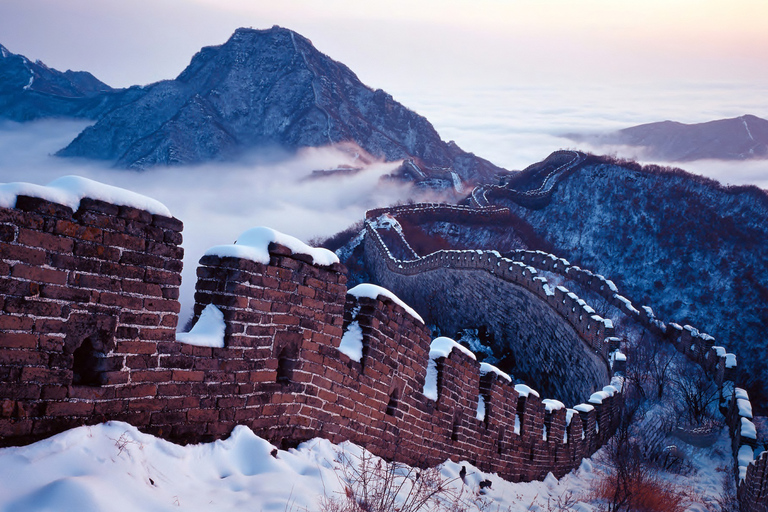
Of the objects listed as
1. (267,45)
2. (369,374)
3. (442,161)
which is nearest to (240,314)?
(369,374)

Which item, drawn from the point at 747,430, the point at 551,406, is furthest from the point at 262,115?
the point at 551,406

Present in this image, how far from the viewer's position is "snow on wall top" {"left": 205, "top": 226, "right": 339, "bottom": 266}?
4.01m

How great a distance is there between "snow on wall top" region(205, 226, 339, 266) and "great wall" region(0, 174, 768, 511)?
47 millimetres

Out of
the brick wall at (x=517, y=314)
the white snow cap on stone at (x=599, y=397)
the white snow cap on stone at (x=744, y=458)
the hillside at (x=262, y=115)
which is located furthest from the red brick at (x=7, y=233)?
the hillside at (x=262, y=115)

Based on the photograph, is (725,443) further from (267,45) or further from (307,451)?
(267,45)

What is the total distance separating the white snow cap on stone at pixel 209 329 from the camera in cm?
384

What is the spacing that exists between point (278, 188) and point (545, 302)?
415 ft

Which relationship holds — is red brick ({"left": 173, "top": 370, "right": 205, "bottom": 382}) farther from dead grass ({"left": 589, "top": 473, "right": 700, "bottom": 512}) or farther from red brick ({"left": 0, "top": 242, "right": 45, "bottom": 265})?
dead grass ({"left": 589, "top": 473, "right": 700, "bottom": 512})

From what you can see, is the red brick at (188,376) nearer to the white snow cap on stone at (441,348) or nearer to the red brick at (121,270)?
the red brick at (121,270)

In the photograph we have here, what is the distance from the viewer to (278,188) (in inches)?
5664

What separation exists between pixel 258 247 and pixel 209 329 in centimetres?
65

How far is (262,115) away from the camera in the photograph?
5197 inches

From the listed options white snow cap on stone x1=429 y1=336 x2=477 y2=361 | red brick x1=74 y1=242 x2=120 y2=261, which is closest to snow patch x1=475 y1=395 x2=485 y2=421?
white snow cap on stone x1=429 y1=336 x2=477 y2=361

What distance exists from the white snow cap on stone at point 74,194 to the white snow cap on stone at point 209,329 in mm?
807
